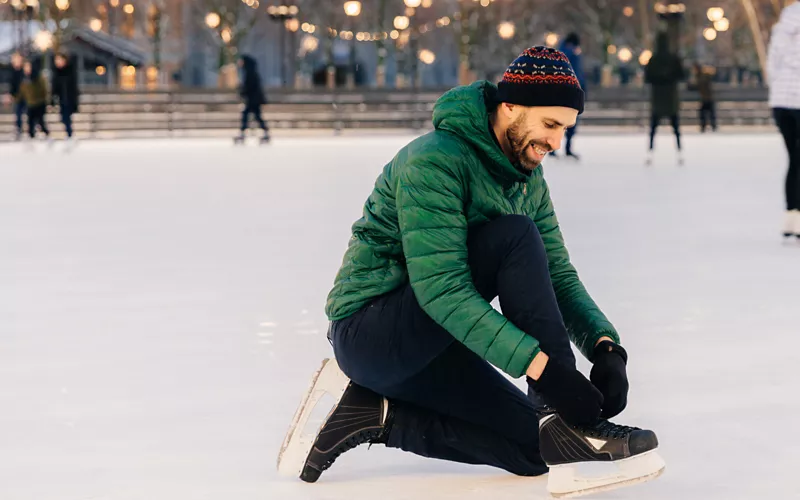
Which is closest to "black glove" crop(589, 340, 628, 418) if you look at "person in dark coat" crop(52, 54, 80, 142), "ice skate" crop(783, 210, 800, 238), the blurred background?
"ice skate" crop(783, 210, 800, 238)

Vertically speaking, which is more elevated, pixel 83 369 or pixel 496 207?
pixel 496 207

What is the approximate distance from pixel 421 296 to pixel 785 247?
213 inches

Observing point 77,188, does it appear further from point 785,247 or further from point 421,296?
point 421,296

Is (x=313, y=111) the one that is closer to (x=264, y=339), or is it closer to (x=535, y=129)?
(x=264, y=339)

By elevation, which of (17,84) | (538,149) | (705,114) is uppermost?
(538,149)

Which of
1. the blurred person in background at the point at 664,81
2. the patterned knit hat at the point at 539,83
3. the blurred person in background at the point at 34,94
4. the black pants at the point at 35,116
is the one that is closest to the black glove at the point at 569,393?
the patterned knit hat at the point at 539,83

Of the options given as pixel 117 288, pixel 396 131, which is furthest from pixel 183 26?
pixel 117 288

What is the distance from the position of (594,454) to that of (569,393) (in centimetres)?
13

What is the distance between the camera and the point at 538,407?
9.40 ft

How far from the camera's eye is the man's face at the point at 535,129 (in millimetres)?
2816

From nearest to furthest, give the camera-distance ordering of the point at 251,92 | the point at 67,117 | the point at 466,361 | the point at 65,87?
the point at 466,361 → the point at 65,87 → the point at 67,117 → the point at 251,92

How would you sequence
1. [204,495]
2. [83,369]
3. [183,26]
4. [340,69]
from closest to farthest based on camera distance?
[204,495] < [83,369] < [183,26] < [340,69]

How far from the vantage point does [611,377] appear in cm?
286

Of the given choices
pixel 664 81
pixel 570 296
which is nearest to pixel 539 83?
pixel 570 296
